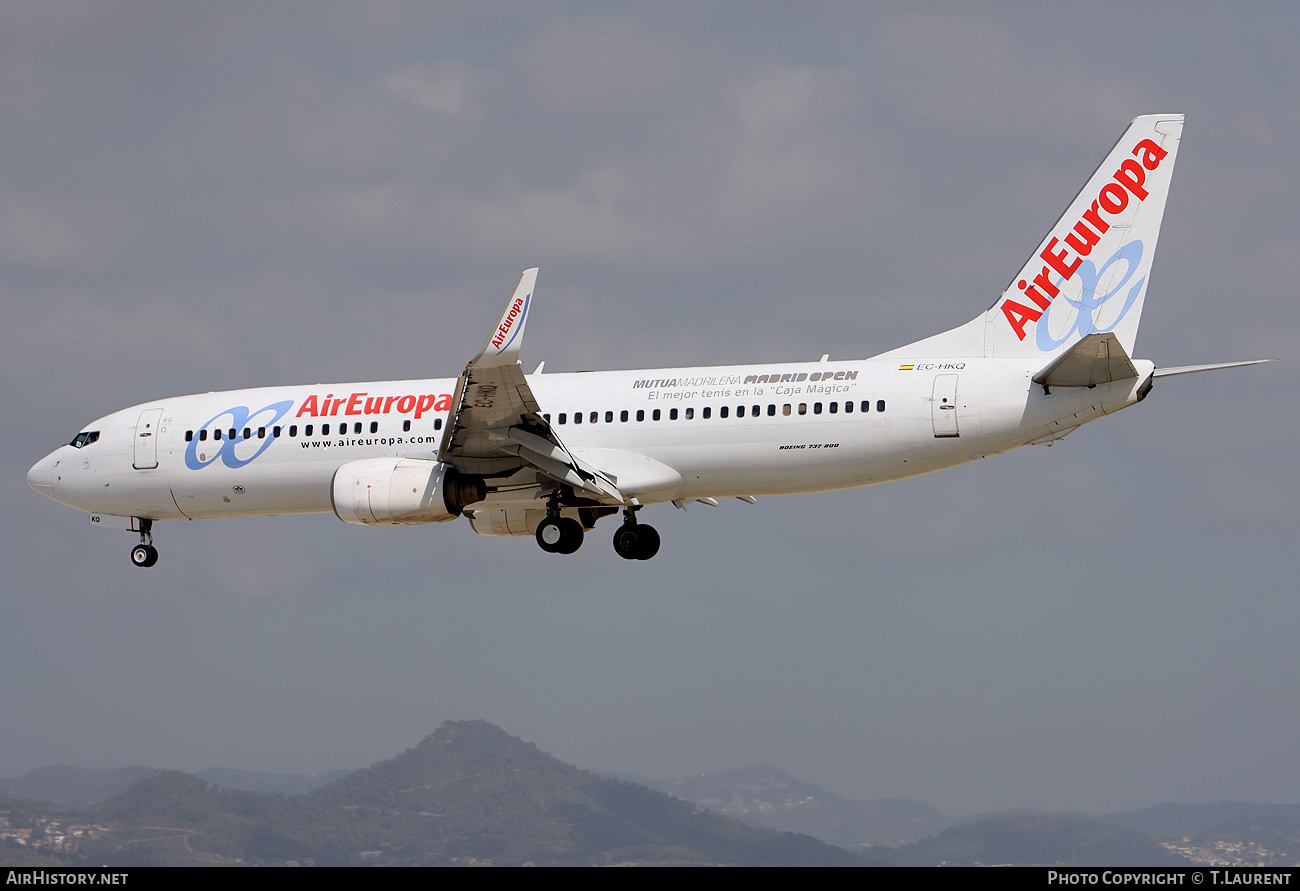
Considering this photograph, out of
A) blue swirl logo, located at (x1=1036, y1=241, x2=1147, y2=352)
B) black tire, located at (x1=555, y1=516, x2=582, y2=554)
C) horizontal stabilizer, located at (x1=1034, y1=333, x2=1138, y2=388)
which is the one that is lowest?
black tire, located at (x1=555, y1=516, x2=582, y2=554)

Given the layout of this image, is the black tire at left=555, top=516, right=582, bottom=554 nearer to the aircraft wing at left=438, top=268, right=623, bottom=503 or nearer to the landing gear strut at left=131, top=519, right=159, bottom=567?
the aircraft wing at left=438, top=268, right=623, bottom=503

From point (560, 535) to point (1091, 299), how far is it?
12214 mm

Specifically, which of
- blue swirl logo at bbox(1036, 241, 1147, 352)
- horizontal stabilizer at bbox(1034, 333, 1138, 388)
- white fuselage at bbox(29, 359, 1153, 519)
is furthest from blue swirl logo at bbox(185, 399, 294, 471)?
horizontal stabilizer at bbox(1034, 333, 1138, 388)

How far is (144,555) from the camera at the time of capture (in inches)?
1495

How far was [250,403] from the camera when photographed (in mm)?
36594

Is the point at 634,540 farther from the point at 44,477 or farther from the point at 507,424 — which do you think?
the point at 44,477

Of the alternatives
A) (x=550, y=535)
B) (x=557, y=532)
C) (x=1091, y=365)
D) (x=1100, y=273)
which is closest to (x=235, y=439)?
(x=550, y=535)

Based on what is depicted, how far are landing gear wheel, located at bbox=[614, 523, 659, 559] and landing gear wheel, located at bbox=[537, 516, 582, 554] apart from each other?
1422 mm

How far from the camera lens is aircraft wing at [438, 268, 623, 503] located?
2964cm

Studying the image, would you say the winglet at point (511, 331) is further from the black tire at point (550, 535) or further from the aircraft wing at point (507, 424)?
the black tire at point (550, 535)

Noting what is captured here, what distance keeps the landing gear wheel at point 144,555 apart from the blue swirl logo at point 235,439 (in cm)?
289

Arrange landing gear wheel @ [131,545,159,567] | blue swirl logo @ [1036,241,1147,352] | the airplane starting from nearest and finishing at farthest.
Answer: the airplane < blue swirl logo @ [1036,241,1147,352] < landing gear wheel @ [131,545,159,567]
